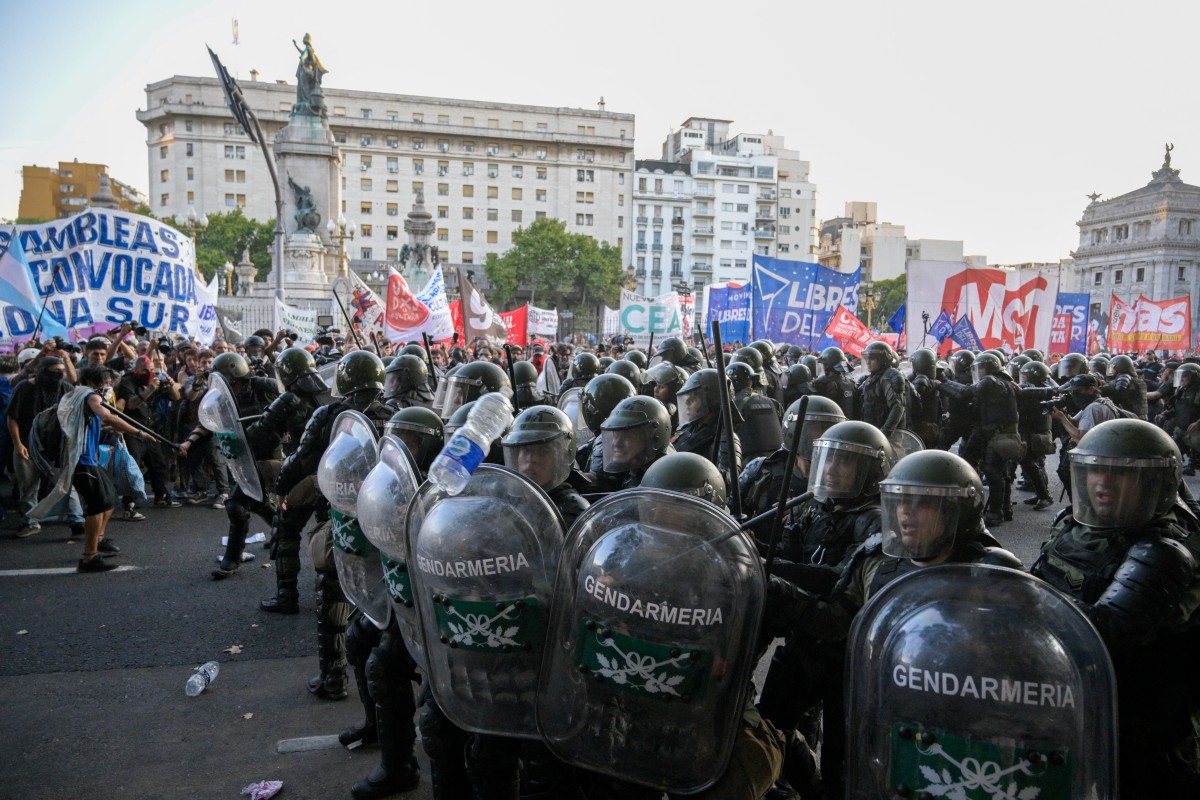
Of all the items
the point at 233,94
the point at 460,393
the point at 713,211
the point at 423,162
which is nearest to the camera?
the point at 460,393

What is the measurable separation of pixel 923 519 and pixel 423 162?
280ft

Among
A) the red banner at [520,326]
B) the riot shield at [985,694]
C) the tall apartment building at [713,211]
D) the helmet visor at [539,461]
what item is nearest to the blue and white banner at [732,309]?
the red banner at [520,326]

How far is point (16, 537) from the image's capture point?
339 inches

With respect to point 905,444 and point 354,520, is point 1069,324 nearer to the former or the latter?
point 905,444

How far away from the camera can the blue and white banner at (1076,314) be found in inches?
742

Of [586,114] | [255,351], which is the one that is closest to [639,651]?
[255,351]

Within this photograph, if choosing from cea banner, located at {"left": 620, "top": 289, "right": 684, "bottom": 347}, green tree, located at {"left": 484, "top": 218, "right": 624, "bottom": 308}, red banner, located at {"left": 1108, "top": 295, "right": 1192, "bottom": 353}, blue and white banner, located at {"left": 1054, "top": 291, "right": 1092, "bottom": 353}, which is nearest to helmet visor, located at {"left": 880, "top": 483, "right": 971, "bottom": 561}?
cea banner, located at {"left": 620, "top": 289, "right": 684, "bottom": 347}

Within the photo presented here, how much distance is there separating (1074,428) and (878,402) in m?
1.84

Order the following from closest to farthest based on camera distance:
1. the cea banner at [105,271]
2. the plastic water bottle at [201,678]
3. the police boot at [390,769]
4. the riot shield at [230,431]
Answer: the police boot at [390,769] → the plastic water bottle at [201,678] → the riot shield at [230,431] → the cea banner at [105,271]

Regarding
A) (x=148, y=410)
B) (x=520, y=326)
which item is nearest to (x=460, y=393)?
(x=148, y=410)

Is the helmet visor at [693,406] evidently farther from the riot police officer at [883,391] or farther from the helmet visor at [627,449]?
the riot police officer at [883,391]

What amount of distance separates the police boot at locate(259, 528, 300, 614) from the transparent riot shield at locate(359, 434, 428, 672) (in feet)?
11.3

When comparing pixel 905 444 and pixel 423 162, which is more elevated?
pixel 423 162

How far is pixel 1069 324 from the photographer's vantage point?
18.7 m
